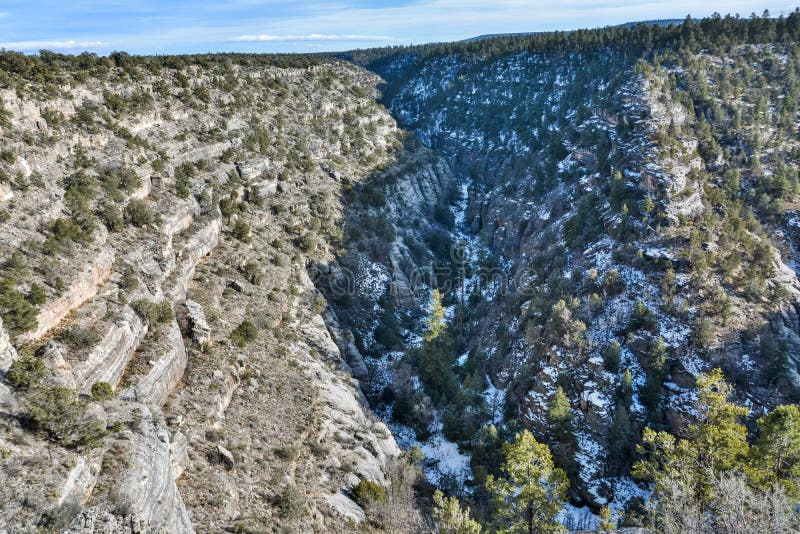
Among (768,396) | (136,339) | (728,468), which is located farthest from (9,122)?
(768,396)

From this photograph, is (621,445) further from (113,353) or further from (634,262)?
(113,353)

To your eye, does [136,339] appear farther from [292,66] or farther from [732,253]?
[292,66]

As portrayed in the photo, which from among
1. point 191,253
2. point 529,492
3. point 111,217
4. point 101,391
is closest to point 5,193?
point 111,217

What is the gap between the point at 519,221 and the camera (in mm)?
74625

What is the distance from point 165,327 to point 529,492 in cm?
2596

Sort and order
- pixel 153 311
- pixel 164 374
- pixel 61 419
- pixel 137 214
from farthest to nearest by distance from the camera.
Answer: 1. pixel 137 214
2. pixel 153 311
3. pixel 164 374
4. pixel 61 419

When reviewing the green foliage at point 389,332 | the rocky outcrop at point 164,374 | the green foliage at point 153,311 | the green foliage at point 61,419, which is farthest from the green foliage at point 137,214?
the green foliage at point 389,332

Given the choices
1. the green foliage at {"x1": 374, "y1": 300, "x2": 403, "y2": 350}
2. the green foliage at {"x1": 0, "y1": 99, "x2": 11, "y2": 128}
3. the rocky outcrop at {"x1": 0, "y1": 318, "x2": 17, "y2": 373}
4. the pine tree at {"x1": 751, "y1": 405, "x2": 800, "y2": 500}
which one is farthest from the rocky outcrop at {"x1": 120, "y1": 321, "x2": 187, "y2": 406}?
the pine tree at {"x1": 751, "y1": 405, "x2": 800, "y2": 500}

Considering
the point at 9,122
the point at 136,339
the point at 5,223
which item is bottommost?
the point at 136,339

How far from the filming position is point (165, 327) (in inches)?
1190

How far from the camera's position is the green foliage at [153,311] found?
2914 cm

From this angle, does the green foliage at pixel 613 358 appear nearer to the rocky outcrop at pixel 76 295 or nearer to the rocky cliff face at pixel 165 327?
the rocky cliff face at pixel 165 327

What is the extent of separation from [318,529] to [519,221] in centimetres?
5942

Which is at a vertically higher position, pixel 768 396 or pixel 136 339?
pixel 136 339
